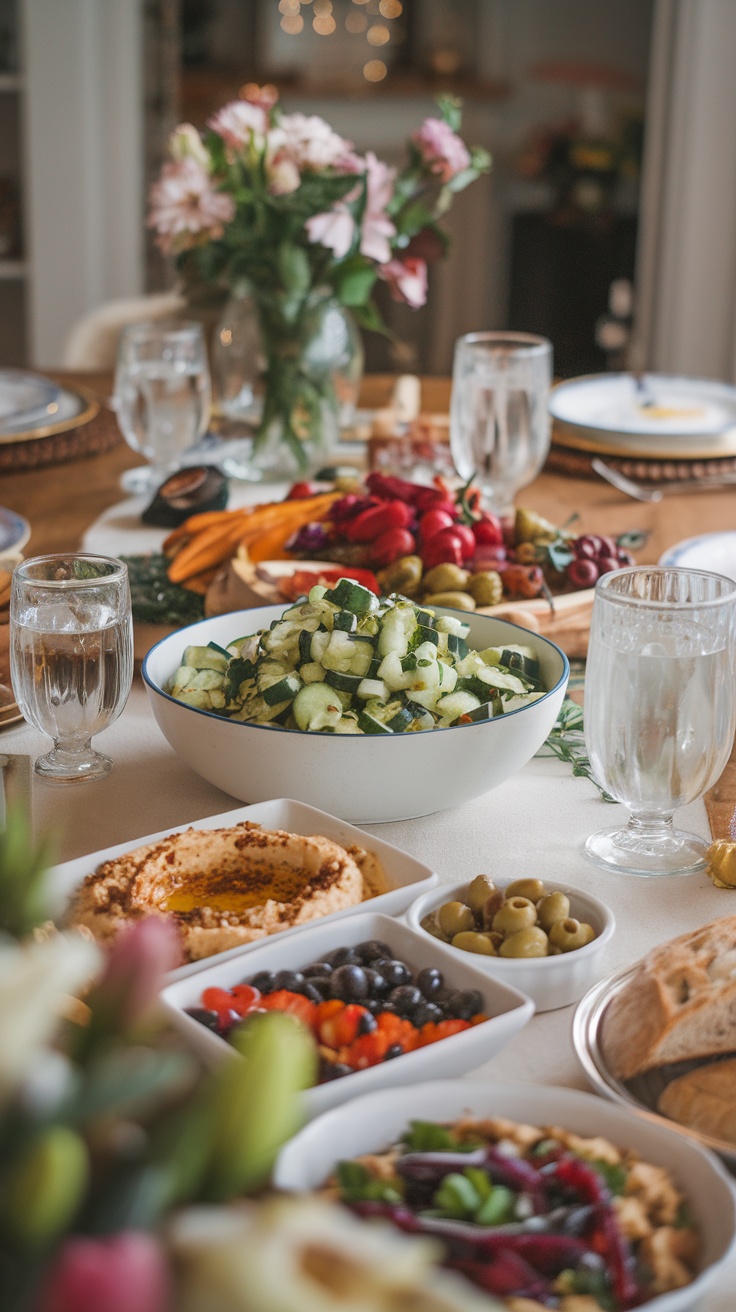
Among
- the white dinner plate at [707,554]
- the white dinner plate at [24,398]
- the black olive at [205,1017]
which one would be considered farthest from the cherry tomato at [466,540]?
the white dinner plate at [24,398]

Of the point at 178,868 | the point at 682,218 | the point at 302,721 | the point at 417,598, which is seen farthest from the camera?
the point at 682,218

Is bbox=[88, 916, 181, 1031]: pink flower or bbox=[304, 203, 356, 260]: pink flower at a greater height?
bbox=[304, 203, 356, 260]: pink flower

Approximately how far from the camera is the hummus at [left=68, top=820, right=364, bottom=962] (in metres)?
0.95

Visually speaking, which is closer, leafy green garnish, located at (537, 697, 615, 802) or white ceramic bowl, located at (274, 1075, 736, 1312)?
white ceramic bowl, located at (274, 1075, 736, 1312)

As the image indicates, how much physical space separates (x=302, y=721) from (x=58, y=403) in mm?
1677

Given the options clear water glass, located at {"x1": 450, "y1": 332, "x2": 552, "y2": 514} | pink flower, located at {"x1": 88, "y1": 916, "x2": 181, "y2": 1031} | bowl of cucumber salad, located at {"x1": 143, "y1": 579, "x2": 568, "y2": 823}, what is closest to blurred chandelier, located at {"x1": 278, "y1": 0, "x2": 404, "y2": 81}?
clear water glass, located at {"x1": 450, "y1": 332, "x2": 552, "y2": 514}

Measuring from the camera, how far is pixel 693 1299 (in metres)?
0.60

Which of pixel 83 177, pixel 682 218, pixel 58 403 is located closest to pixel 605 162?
pixel 682 218

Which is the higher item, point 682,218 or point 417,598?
point 682,218

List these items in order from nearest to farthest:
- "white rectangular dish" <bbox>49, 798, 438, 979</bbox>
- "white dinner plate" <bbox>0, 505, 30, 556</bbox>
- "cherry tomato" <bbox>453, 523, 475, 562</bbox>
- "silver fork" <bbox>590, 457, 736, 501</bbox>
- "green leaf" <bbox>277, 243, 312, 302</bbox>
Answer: "white rectangular dish" <bbox>49, 798, 438, 979</bbox>, "cherry tomato" <bbox>453, 523, 475, 562</bbox>, "white dinner plate" <bbox>0, 505, 30, 556</bbox>, "green leaf" <bbox>277, 243, 312, 302</bbox>, "silver fork" <bbox>590, 457, 736, 501</bbox>

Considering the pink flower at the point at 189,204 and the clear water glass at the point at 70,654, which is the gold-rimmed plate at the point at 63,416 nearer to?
the pink flower at the point at 189,204

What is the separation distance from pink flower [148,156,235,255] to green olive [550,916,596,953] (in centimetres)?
155

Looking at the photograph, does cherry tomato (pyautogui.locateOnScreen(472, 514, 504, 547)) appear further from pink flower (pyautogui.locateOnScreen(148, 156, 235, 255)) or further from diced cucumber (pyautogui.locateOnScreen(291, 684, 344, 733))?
pink flower (pyautogui.locateOnScreen(148, 156, 235, 255))

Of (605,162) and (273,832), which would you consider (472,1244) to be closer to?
(273,832)
